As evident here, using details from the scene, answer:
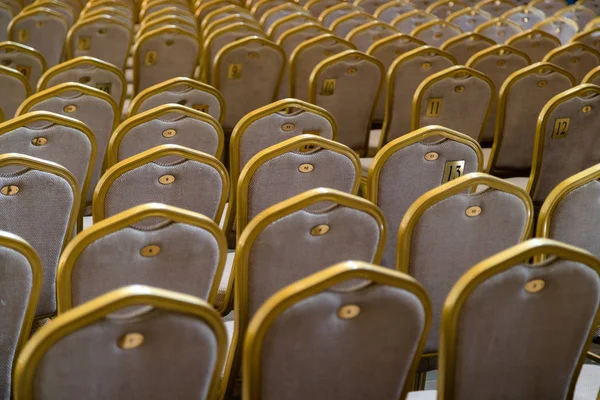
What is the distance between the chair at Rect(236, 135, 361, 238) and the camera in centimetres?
286

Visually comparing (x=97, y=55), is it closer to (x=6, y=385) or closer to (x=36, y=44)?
(x=36, y=44)

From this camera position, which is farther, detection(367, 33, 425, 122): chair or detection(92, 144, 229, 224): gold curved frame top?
detection(367, 33, 425, 122): chair

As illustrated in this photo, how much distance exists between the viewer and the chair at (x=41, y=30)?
6.03 meters

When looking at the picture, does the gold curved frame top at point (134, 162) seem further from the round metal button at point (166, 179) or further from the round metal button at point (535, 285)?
the round metal button at point (535, 285)

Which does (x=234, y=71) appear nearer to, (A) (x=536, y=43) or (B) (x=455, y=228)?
(A) (x=536, y=43)

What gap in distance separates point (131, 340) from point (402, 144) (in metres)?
1.74

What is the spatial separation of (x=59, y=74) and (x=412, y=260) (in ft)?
9.15

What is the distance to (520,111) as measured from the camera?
456 cm

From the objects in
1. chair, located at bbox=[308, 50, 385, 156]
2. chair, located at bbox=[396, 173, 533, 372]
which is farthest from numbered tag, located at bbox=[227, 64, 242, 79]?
chair, located at bbox=[396, 173, 533, 372]

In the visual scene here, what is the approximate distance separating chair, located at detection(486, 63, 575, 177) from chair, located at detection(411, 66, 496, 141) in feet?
0.41

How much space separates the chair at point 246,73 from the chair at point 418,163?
224 cm

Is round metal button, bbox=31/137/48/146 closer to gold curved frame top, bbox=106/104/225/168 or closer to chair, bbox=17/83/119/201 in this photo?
gold curved frame top, bbox=106/104/225/168

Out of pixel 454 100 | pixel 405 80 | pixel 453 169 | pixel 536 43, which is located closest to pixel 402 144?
pixel 453 169

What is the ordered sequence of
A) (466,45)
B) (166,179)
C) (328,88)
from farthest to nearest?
(466,45), (328,88), (166,179)
